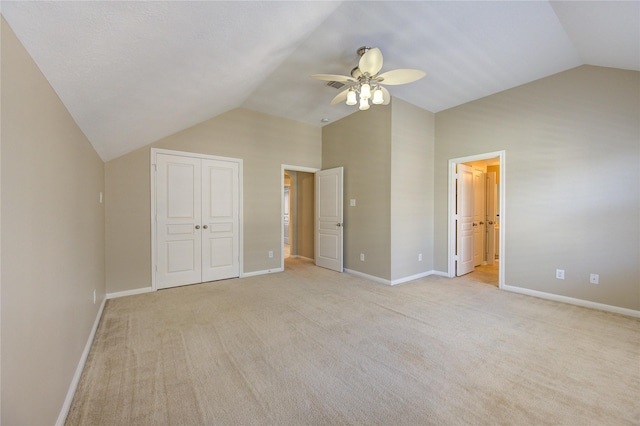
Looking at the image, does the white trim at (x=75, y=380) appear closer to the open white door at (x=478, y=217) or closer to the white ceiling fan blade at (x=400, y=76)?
the white ceiling fan blade at (x=400, y=76)

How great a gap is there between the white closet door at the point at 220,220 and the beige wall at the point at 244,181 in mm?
181

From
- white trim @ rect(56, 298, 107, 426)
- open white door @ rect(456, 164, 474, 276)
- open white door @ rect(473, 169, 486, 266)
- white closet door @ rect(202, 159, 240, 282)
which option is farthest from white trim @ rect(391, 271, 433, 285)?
white trim @ rect(56, 298, 107, 426)

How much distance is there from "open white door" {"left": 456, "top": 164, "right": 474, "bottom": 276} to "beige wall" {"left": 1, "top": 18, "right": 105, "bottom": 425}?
4986 mm

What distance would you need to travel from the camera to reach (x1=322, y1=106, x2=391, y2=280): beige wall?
164 inches

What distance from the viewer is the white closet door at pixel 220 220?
4188 millimetres

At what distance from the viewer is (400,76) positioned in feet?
8.42

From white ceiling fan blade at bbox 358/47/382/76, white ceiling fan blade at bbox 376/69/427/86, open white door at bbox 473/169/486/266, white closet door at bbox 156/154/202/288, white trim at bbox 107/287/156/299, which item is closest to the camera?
white ceiling fan blade at bbox 358/47/382/76

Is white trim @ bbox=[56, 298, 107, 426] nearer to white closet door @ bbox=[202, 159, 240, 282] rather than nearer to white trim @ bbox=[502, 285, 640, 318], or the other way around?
white closet door @ bbox=[202, 159, 240, 282]

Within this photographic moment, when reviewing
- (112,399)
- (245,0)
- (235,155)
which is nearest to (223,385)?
(112,399)

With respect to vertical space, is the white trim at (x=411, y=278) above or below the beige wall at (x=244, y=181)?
below

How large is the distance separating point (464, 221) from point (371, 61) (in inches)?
141

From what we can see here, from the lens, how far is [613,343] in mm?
2275

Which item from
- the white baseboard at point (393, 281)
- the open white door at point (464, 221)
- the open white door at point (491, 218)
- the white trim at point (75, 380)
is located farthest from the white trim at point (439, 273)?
the white trim at point (75, 380)

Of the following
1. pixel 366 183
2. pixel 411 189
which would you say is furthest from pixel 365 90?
pixel 411 189
